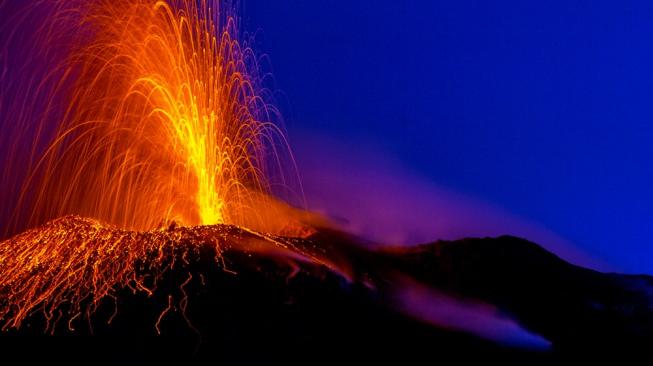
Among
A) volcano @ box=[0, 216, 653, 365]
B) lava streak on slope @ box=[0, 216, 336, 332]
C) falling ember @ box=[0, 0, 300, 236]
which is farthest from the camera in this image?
falling ember @ box=[0, 0, 300, 236]

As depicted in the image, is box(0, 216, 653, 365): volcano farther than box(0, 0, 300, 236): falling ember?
No

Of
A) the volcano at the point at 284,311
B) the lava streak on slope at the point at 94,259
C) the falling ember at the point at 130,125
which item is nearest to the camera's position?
the volcano at the point at 284,311

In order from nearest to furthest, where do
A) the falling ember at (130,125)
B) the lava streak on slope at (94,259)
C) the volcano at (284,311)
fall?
the volcano at (284,311) → the lava streak on slope at (94,259) → the falling ember at (130,125)

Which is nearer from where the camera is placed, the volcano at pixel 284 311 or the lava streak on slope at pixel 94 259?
the volcano at pixel 284 311

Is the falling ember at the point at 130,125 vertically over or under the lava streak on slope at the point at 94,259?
over

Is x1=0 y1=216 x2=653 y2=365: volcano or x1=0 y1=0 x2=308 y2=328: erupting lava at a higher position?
x1=0 y1=0 x2=308 y2=328: erupting lava

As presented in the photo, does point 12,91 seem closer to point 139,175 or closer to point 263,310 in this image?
point 139,175
